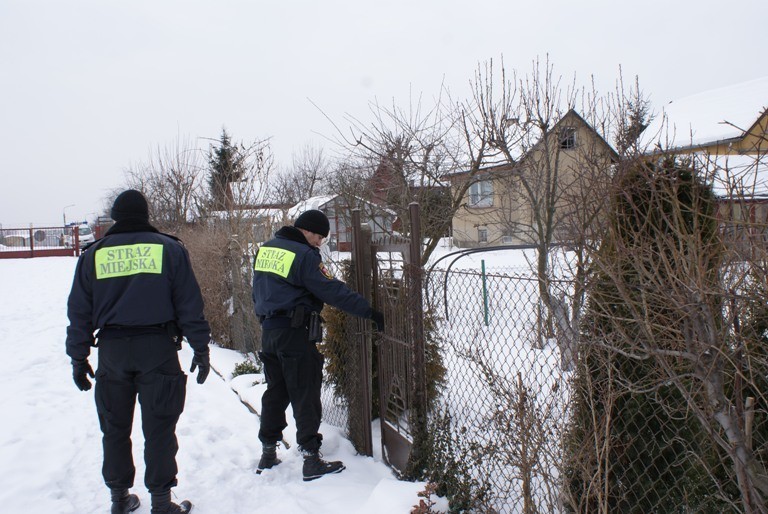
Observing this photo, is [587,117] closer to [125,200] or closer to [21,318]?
[125,200]

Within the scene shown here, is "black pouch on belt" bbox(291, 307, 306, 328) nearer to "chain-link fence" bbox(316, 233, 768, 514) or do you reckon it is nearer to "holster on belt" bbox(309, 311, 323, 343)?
"holster on belt" bbox(309, 311, 323, 343)

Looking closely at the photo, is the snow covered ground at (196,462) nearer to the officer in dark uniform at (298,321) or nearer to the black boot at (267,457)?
the black boot at (267,457)

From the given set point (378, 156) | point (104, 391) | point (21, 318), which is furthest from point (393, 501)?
point (21, 318)

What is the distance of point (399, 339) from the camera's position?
3490mm

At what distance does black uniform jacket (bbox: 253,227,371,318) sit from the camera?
3.53m

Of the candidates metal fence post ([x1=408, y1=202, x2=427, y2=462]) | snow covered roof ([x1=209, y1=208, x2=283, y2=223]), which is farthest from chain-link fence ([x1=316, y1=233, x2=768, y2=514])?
snow covered roof ([x1=209, y1=208, x2=283, y2=223])

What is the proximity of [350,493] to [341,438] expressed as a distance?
809mm

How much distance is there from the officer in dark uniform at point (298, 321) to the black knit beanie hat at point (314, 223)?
3.1 inches

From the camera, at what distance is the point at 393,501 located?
10.1 ft

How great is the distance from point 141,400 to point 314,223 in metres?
1.55

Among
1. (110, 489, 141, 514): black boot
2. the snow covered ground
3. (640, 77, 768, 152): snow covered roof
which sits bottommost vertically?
the snow covered ground

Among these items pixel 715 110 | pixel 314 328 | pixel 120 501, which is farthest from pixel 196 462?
pixel 715 110

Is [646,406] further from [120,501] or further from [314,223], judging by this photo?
[120,501]

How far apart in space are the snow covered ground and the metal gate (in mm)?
271
